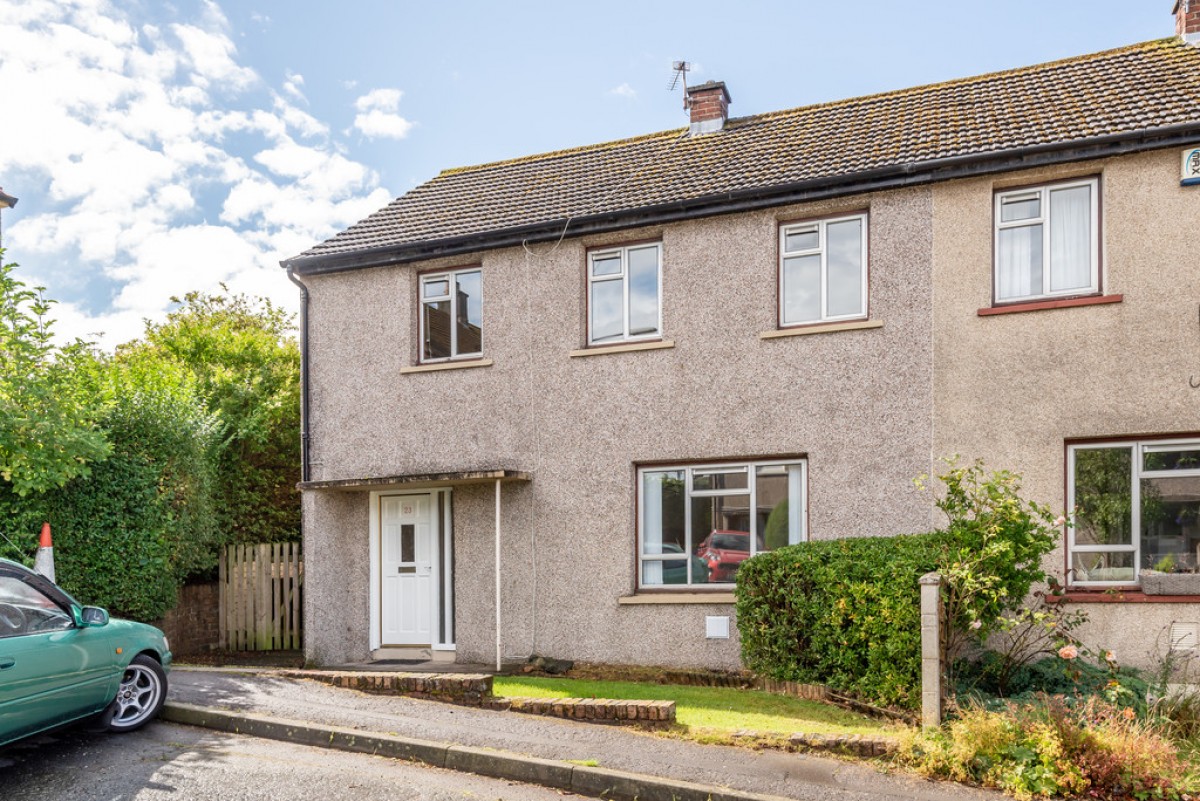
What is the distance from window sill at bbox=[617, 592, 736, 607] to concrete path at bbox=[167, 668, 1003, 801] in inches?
127

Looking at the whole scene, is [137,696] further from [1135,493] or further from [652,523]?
[1135,493]

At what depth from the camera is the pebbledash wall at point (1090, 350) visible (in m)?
9.62

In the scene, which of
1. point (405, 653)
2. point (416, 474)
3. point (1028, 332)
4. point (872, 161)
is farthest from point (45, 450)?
point (1028, 332)

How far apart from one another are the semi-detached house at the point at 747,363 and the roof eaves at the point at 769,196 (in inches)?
1.4

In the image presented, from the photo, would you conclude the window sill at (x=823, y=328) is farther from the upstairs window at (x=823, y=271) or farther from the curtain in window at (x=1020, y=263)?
the curtain in window at (x=1020, y=263)

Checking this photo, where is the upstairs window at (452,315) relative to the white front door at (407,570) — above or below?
above

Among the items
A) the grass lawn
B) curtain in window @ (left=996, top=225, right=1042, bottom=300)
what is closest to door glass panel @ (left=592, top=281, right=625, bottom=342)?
the grass lawn

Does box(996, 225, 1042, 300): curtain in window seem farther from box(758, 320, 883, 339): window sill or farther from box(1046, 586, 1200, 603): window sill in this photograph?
box(1046, 586, 1200, 603): window sill

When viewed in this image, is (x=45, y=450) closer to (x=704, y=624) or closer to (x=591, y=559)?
(x=591, y=559)

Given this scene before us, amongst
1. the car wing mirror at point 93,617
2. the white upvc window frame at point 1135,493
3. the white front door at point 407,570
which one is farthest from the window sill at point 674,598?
the car wing mirror at point 93,617

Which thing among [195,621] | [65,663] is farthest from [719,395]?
[195,621]

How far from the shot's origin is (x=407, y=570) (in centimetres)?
1309

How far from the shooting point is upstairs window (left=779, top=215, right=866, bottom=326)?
1108 centimetres

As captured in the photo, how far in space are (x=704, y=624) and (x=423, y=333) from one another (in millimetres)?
5477
